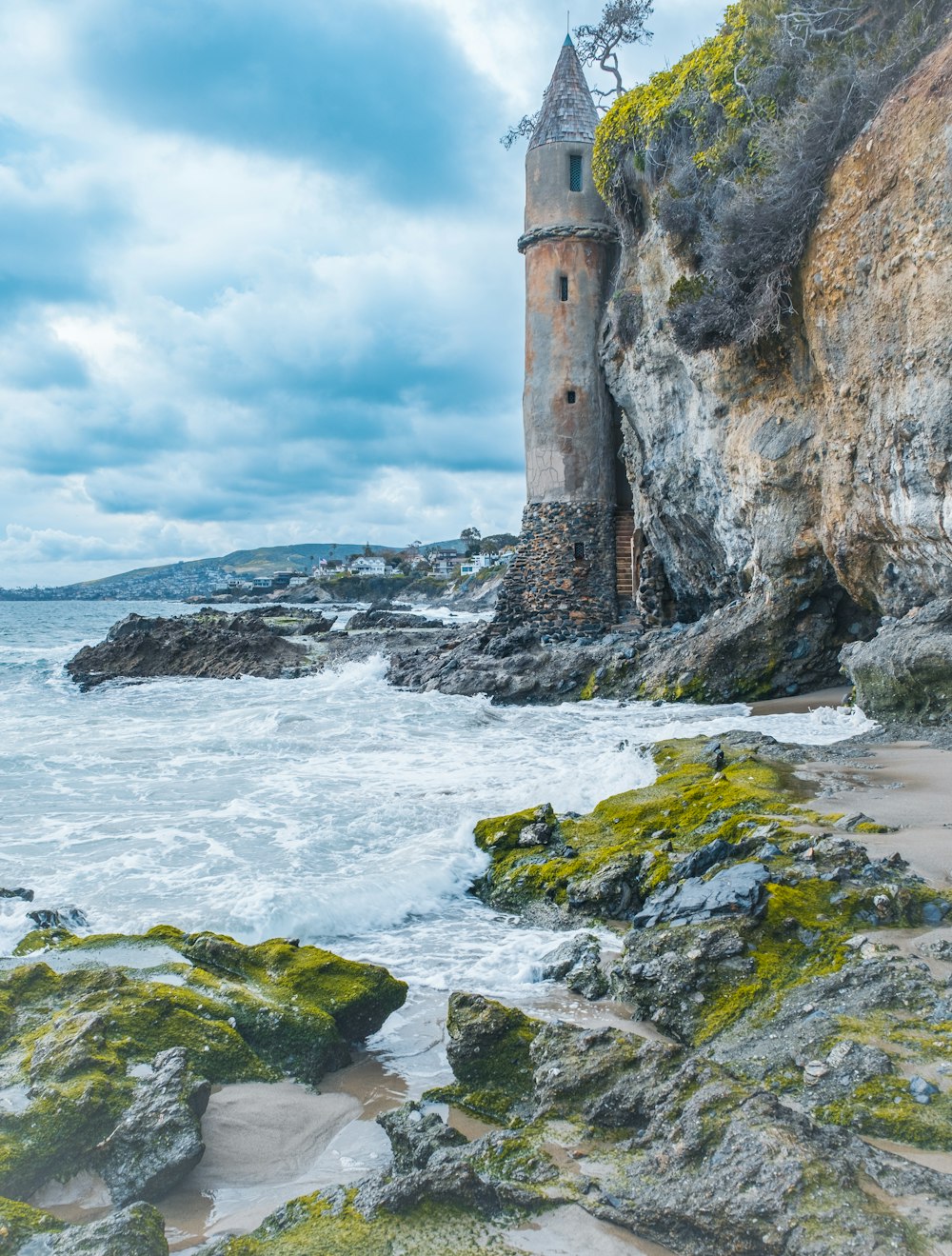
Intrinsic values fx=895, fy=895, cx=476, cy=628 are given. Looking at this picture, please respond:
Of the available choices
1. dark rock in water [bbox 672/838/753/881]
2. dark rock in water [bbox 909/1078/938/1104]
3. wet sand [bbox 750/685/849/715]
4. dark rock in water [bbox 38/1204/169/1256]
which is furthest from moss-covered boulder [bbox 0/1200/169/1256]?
wet sand [bbox 750/685/849/715]

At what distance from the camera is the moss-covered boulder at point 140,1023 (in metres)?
3.69

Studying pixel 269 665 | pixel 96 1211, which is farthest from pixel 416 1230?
pixel 269 665

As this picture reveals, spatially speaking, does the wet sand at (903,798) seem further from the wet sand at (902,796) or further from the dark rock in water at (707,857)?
the dark rock in water at (707,857)

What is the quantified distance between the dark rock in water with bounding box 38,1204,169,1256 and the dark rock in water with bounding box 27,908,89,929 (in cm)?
324

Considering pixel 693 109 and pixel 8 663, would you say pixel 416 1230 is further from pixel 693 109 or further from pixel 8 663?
pixel 8 663

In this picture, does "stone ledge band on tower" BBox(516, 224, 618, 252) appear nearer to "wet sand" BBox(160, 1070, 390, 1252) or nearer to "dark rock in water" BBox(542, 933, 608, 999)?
"dark rock in water" BBox(542, 933, 608, 999)

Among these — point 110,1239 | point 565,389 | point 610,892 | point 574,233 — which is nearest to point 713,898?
point 610,892

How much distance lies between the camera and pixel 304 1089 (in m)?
4.36

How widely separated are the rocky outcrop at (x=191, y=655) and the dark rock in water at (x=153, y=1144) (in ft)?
71.2

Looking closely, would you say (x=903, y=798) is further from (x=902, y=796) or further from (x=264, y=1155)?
(x=264, y=1155)

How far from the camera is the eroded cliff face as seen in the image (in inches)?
400

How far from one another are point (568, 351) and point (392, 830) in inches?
624

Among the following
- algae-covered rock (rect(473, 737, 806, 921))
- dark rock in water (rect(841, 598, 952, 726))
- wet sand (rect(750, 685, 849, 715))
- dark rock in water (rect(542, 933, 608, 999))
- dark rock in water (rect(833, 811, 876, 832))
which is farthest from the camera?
wet sand (rect(750, 685, 849, 715))

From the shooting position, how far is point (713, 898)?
5.16 meters
